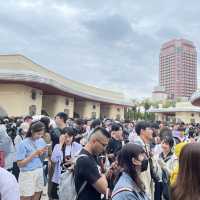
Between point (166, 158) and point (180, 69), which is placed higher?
point (180, 69)

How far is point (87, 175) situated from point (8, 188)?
38.7 inches

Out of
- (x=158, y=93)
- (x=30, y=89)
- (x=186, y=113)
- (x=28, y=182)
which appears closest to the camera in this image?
(x=28, y=182)

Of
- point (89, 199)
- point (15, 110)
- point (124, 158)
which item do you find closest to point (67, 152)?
point (89, 199)

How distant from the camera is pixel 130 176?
7.60 feet

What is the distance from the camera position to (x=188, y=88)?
379ft

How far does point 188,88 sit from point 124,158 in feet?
387

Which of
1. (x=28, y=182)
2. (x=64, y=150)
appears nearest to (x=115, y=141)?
(x=64, y=150)

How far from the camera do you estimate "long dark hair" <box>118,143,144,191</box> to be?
232 centimetres

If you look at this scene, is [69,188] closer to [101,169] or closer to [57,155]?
[101,169]

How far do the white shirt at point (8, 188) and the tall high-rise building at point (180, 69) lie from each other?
115m

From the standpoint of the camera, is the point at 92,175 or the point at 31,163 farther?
the point at 31,163

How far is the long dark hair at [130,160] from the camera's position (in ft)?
7.61

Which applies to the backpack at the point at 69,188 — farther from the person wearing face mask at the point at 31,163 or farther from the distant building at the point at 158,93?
the distant building at the point at 158,93

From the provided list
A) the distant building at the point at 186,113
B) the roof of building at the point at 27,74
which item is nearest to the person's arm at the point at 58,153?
the roof of building at the point at 27,74
